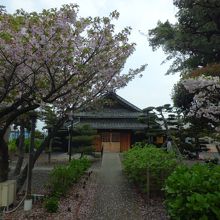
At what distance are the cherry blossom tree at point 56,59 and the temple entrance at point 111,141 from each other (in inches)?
1004

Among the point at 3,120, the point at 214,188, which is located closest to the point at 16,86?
the point at 3,120

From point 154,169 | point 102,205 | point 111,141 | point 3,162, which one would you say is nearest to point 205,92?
point 154,169

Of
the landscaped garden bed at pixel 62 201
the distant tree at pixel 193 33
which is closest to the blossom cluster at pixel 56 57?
the landscaped garden bed at pixel 62 201

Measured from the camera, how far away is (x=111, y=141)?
37.3 meters

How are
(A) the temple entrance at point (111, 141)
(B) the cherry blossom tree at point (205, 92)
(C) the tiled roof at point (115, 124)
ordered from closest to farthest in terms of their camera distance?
(B) the cherry blossom tree at point (205, 92)
(C) the tiled roof at point (115, 124)
(A) the temple entrance at point (111, 141)

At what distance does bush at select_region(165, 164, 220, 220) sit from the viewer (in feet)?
18.6

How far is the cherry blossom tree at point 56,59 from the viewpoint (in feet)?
27.3

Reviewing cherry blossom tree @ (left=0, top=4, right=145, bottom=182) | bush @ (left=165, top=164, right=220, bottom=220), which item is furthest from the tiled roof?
bush @ (left=165, top=164, right=220, bottom=220)

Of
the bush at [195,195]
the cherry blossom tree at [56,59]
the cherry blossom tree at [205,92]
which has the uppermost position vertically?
the cherry blossom tree at [56,59]

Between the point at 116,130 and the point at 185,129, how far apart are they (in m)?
18.1

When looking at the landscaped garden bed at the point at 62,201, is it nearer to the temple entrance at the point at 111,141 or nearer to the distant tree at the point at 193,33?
the distant tree at the point at 193,33

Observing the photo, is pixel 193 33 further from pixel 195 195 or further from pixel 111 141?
pixel 195 195

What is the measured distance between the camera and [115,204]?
10.6 metres

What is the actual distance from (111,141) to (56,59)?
2883 cm
